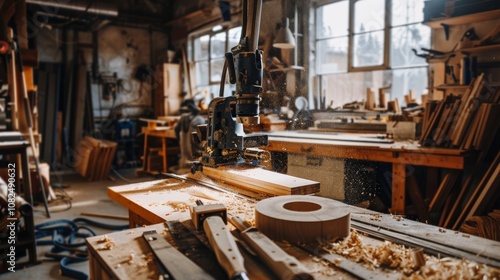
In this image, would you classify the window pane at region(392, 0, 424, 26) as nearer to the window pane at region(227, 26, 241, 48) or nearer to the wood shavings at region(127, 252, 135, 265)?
the window pane at region(227, 26, 241, 48)

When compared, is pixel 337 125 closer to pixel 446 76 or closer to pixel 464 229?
pixel 446 76

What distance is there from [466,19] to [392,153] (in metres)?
1.87

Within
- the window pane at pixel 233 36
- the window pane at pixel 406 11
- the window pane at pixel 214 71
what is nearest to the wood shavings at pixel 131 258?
the window pane at pixel 406 11

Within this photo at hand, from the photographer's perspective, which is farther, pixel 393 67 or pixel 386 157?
pixel 393 67

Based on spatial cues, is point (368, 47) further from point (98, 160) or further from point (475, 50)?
point (98, 160)

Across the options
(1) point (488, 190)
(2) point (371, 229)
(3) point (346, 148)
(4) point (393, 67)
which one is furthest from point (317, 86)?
(2) point (371, 229)

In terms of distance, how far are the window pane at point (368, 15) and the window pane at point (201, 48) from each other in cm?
367

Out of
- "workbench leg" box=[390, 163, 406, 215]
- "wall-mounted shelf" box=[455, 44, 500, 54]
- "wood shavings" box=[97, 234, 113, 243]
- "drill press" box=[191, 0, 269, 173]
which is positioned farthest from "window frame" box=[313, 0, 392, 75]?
"wood shavings" box=[97, 234, 113, 243]

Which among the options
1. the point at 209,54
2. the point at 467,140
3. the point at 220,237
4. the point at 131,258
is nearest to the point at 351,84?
the point at 467,140

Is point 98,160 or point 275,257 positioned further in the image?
point 98,160

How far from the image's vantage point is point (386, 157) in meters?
3.20

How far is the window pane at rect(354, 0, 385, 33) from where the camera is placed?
5.29 m

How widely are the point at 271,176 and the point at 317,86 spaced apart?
446cm

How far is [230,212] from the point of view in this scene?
1.61 meters
